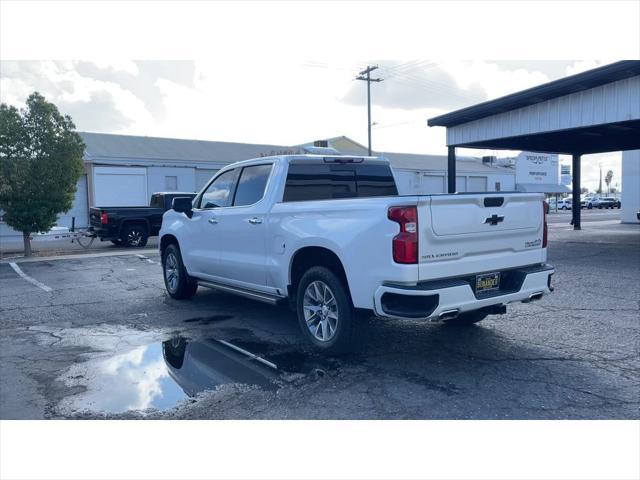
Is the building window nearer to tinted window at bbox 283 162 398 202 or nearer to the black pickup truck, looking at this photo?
the black pickup truck

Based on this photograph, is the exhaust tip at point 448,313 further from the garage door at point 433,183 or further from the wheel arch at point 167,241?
the garage door at point 433,183

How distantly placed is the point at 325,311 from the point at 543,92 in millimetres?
11956

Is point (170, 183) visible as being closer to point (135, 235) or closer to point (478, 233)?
point (135, 235)

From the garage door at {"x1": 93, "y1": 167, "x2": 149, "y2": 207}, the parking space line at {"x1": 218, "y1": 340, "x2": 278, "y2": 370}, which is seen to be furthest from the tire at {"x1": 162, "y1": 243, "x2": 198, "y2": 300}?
the garage door at {"x1": 93, "y1": 167, "x2": 149, "y2": 207}

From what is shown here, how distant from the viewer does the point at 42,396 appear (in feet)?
15.2

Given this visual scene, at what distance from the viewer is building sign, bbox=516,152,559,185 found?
54.2 meters

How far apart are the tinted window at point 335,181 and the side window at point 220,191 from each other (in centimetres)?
110

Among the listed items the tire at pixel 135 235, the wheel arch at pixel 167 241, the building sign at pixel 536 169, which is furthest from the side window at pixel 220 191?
the building sign at pixel 536 169

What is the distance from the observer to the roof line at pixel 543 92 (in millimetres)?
12889

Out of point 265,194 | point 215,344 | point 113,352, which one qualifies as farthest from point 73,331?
point 265,194

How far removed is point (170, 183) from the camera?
3133cm

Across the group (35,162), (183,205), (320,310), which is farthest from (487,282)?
(35,162)

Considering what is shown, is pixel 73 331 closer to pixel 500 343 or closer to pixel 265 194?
pixel 265 194

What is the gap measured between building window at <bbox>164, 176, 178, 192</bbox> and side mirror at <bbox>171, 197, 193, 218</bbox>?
942 inches
